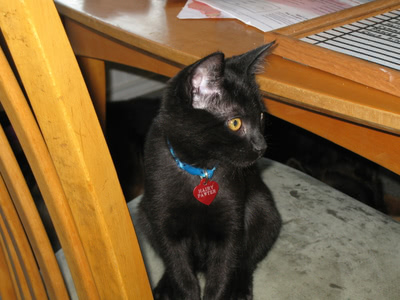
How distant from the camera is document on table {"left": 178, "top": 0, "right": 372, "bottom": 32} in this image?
976 mm

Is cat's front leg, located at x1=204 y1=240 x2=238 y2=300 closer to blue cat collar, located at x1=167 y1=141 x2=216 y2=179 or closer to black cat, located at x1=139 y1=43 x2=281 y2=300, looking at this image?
black cat, located at x1=139 y1=43 x2=281 y2=300

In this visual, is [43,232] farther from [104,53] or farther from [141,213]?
[104,53]

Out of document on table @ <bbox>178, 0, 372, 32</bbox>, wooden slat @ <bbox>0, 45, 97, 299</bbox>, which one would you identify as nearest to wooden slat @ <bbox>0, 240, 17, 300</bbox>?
wooden slat @ <bbox>0, 45, 97, 299</bbox>

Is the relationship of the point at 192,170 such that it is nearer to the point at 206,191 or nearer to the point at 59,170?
the point at 206,191

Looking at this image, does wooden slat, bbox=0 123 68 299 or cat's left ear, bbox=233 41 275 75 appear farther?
cat's left ear, bbox=233 41 275 75

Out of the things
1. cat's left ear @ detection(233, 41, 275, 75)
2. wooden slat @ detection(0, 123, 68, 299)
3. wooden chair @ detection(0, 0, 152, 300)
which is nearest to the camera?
wooden chair @ detection(0, 0, 152, 300)

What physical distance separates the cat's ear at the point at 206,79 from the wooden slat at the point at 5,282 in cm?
40

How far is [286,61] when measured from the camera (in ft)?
2.48

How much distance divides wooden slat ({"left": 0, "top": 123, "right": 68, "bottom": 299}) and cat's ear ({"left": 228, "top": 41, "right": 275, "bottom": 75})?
17.1 inches

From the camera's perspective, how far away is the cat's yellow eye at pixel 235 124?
32.3 inches

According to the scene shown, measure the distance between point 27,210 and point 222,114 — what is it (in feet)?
1.36

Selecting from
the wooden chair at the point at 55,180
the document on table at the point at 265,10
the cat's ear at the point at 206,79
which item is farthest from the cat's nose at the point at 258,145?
the wooden chair at the point at 55,180

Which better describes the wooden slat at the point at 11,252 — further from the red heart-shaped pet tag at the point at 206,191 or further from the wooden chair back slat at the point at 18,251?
the red heart-shaped pet tag at the point at 206,191

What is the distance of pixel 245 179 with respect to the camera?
0.99 meters
